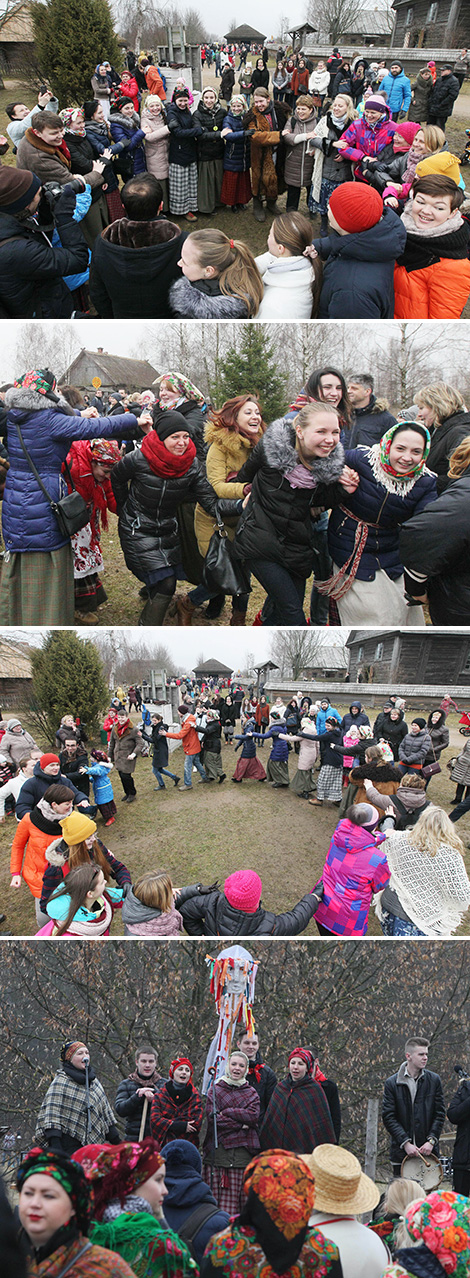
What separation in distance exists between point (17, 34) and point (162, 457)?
13.0 metres

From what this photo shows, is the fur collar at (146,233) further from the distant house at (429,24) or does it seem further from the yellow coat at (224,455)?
the distant house at (429,24)

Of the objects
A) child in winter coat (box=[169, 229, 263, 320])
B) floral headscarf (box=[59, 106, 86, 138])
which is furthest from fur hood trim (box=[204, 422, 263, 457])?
floral headscarf (box=[59, 106, 86, 138])

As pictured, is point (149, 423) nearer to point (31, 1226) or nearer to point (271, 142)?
point (31, 1226)

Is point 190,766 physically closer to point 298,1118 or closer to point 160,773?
point 160,773

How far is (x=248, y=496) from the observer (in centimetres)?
396

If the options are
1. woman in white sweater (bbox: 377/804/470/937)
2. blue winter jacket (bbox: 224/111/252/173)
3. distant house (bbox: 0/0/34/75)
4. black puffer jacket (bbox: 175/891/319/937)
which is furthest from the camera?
distant house (bbox: 0/0/34/75)

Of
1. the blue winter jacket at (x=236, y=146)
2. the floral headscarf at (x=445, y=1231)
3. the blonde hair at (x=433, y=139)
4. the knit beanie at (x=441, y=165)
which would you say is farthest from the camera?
the blue winter jacket at (x=236, y=146)

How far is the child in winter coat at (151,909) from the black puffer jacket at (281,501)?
1866mm

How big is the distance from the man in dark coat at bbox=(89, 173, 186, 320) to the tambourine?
4980mm

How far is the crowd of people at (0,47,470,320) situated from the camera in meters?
4.30

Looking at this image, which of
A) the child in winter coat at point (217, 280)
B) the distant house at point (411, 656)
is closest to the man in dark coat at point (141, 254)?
the child in winter coat at point (217, 280)

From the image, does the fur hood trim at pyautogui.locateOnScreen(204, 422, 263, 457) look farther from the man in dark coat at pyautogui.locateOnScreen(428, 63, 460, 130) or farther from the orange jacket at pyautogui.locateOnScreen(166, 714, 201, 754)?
the man in dark coat at pyautogui.locateOnScreen(428, 63, 460, 130)

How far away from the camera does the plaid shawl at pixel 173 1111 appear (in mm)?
3585

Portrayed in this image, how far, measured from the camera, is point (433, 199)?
4449mm
